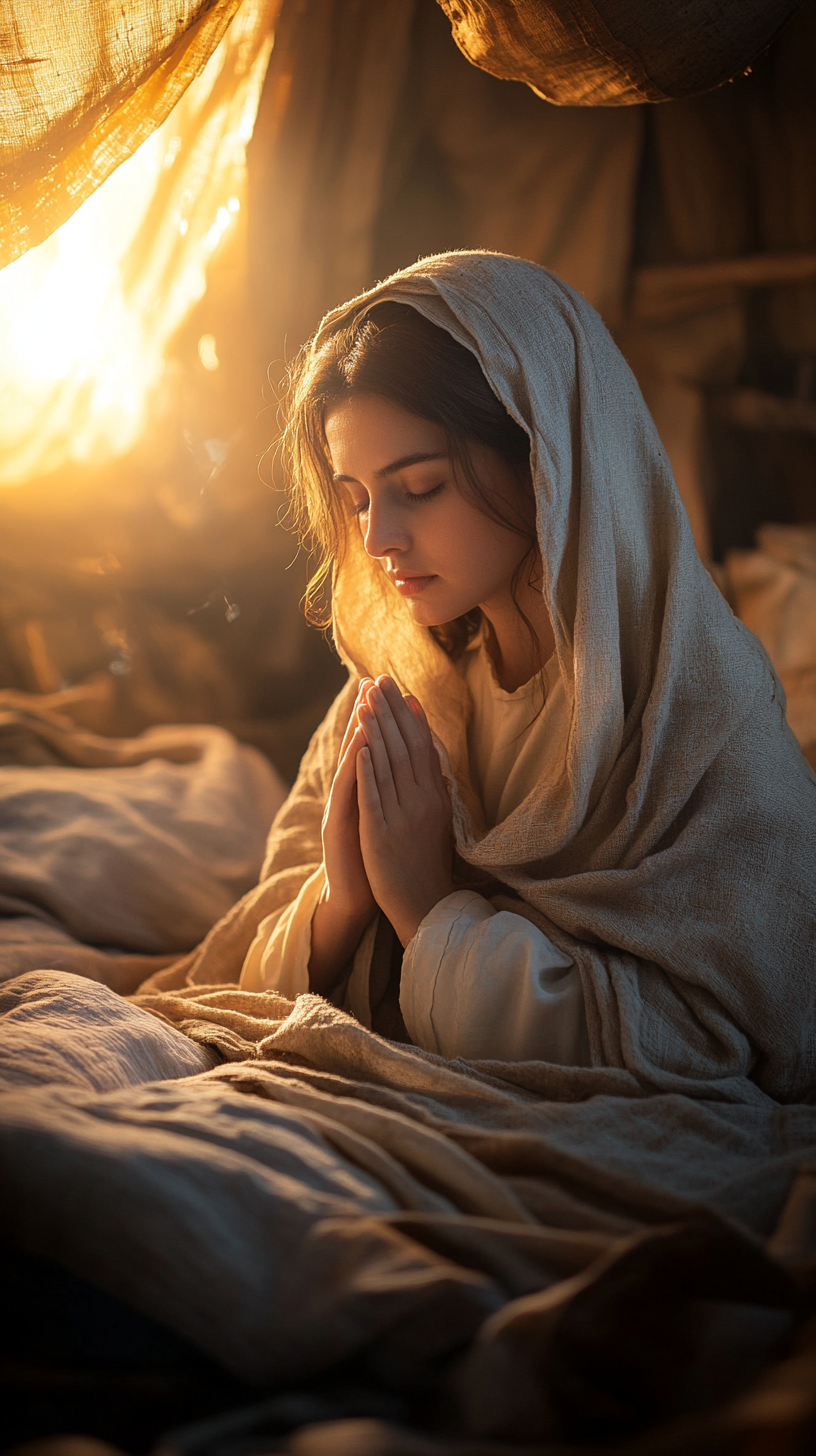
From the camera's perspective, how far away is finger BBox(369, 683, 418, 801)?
4.20 ft

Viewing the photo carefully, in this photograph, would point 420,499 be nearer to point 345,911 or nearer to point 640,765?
point 640,765

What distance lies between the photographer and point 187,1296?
2.04 ft

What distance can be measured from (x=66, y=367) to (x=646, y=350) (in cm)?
153

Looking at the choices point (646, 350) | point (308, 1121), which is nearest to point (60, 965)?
point (308, 1121)

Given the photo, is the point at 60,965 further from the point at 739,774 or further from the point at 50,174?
the point at 50,174

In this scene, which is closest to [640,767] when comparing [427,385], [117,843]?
[427,385]

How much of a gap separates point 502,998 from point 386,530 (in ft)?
2.00

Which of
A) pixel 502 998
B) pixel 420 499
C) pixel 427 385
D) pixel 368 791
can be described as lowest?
pixel 502 998

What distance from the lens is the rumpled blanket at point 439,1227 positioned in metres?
0.57

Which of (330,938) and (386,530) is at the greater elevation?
(386,530)

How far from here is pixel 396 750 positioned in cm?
128

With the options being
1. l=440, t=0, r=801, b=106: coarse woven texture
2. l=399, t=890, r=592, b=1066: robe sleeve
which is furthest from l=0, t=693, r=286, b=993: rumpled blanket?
l=440, t=0, r=801, b=106: coarse woven texture

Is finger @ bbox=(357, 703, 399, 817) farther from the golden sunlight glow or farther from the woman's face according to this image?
the golden sunlight glow

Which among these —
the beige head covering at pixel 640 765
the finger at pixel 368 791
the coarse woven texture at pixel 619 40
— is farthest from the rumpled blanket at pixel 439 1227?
the coarse woven texture at pixel 619 40
